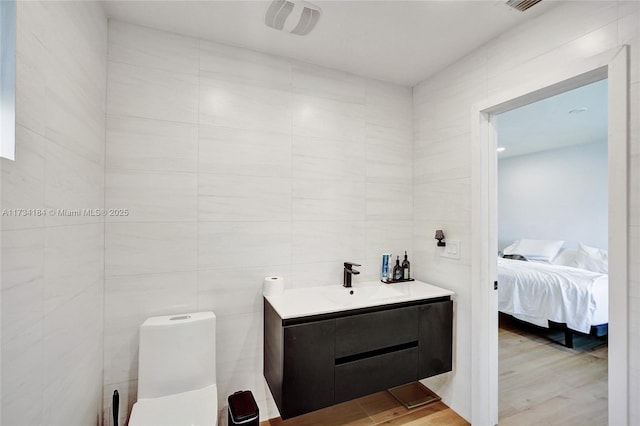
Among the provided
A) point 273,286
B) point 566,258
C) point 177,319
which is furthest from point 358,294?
point 566,258

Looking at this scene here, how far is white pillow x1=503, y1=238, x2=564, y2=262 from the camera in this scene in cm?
454

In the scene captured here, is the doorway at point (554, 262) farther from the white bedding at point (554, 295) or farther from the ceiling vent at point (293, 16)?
the ceiling vent at point (293, 16)

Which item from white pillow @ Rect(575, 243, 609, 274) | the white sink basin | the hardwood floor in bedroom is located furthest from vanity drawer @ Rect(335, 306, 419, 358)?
white pillow @ Rect(575, 243, 609, 274)

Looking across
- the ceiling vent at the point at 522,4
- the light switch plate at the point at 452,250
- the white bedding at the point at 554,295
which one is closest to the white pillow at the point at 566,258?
the white bedding at the point at 554,295

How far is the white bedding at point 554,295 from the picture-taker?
292cm

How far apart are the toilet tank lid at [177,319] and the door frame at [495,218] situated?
176 centimetres

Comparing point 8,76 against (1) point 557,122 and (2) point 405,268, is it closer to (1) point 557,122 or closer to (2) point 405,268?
(2) point 405,268

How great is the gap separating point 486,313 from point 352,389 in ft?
3.33

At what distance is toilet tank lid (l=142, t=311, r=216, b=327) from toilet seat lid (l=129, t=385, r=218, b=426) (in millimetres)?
391

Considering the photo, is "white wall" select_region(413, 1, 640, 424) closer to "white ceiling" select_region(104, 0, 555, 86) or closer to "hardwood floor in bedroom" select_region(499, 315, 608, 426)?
"white ceiling" select_region(104, 0, 555, 86)

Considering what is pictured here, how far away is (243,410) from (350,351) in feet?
2.26

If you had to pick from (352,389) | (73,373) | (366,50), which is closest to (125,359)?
(73,373)

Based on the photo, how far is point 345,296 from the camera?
205 cm

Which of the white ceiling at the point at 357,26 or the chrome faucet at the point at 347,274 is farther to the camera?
the chrome faucet at the point at 347,274
